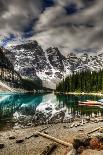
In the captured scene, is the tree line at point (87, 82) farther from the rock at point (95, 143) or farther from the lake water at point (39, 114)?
the rock at point (95, 143)

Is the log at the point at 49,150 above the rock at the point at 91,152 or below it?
below

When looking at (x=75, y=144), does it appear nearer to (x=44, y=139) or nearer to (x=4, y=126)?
(x=44, y=139)

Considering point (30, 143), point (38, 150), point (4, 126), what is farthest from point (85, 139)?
point (4, 126)

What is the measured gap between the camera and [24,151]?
24672mm

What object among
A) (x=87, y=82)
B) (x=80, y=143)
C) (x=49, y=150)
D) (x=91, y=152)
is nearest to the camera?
(x=91, y=152)

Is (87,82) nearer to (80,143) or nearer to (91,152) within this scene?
(80,143)

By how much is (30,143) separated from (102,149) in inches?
376

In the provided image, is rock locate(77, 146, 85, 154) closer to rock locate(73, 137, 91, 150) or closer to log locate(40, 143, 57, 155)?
Answer: rock locate(73, 137, 91, 150)

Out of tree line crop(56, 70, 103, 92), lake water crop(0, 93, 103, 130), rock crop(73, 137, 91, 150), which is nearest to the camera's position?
rock crop(73, 137, 91, 150)

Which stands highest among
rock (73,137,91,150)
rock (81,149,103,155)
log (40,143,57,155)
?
rock (73,137,91,150)

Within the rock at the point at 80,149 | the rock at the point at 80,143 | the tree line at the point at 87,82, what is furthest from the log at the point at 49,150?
the tree line at the point at 87,82

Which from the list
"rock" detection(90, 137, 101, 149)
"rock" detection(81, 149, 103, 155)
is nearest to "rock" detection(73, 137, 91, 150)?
"rock" detection(90, 137, 101, 149)

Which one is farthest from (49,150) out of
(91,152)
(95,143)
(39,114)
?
(39,114)

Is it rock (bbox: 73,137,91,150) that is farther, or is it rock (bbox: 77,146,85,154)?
rock (bbox: 73,137,91,150)
